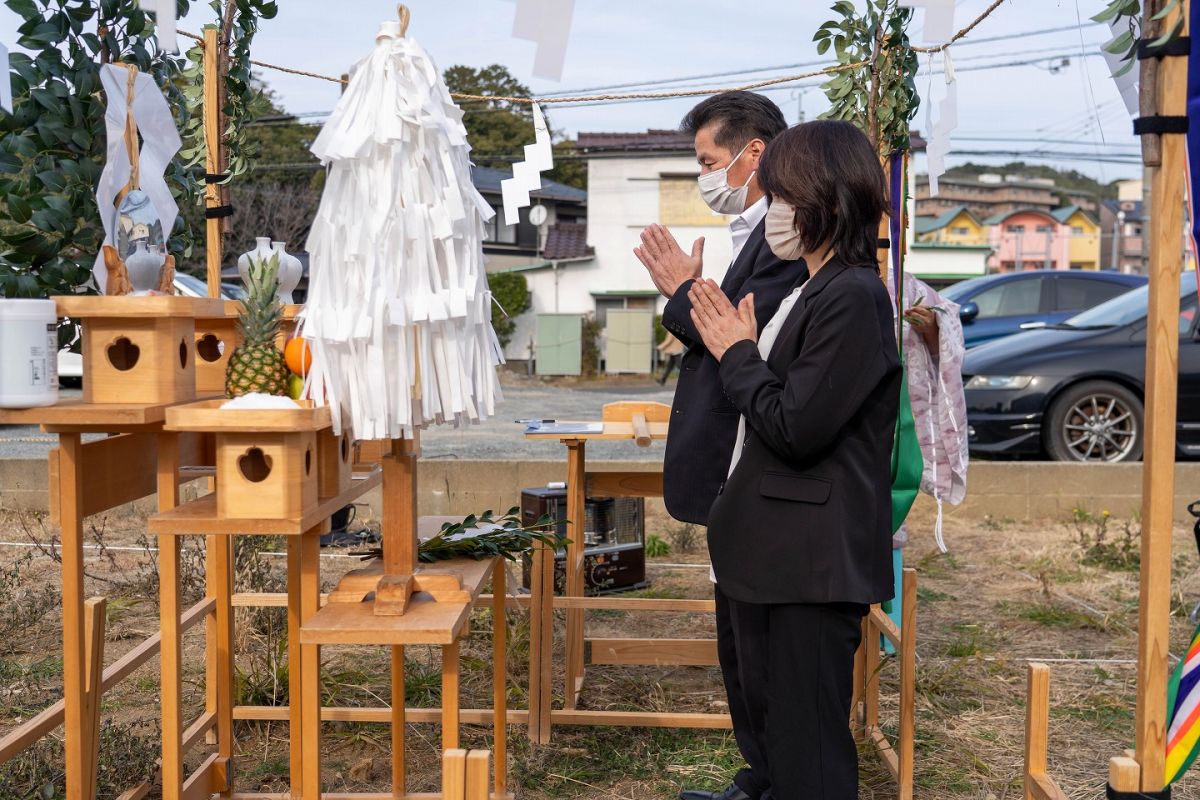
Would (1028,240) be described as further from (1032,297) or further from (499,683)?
(499,683)

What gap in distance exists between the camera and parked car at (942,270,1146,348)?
9.93m

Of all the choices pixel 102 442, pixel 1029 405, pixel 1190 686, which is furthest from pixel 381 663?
pixel 1029 405

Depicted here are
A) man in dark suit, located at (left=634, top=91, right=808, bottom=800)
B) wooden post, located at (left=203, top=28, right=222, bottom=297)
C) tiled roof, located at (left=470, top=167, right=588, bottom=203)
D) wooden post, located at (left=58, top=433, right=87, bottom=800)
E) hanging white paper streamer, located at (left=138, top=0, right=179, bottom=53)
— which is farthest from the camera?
tiled roof, located at (left=470, top=167, right=588, bottom=203)

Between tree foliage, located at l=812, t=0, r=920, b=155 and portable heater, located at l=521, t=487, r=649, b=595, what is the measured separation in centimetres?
213

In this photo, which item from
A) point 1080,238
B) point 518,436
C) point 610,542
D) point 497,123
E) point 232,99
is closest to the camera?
point 232,99

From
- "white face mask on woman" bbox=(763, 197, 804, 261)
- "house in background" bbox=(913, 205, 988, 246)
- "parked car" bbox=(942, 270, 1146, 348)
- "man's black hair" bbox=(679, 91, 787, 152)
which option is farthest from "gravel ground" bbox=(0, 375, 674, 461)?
"house in background" bbox=(913, 205, 988, 246)

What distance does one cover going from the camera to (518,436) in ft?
34.9

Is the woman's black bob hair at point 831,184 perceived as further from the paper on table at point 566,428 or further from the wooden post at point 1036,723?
the paper on table at point 566,428

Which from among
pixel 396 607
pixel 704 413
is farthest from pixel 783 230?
pixel 396 607

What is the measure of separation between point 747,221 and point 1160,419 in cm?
129

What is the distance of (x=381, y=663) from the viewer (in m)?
4.18

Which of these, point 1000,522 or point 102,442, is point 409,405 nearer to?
point 102,442

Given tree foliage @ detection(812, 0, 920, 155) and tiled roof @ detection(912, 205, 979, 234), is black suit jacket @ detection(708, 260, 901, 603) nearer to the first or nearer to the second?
tree foliage @ detection(812, 0, 920, 155)

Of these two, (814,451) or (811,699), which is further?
(811,699)
